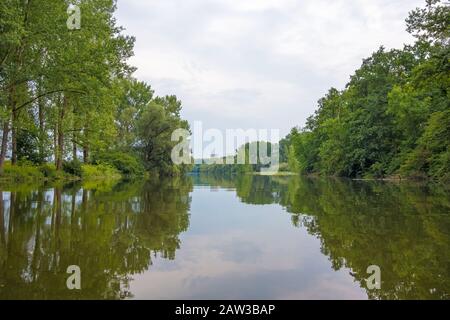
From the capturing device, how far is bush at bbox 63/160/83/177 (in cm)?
3046

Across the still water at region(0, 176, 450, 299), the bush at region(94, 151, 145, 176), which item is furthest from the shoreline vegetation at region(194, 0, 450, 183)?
the bush at region(94, 151, 145, 176)

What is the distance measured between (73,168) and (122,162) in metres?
12.4

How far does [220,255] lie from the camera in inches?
229

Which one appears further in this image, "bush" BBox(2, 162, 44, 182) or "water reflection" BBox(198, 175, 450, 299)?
"bush" BBox(2, 162, 44, 182)

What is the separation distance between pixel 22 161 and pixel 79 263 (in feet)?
77.6

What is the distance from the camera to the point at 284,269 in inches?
199

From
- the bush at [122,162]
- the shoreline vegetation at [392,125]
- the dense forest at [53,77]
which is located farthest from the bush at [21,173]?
the shoreline vegetation at [392,125]

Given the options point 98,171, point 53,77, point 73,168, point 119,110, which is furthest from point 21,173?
point 119,110

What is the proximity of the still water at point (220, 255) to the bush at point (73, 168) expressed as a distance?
21.7 m

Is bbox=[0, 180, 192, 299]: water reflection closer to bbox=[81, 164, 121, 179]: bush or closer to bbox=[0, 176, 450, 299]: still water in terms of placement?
bbox=[0, 176, 450, 299]: still water

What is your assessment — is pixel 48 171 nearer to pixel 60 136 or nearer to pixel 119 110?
pixel 60 136

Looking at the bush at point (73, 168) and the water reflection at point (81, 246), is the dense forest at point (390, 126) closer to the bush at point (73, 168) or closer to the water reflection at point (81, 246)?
the water reflection at point (81, 246)

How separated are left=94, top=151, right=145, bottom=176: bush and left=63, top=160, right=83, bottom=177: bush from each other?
9316mm
